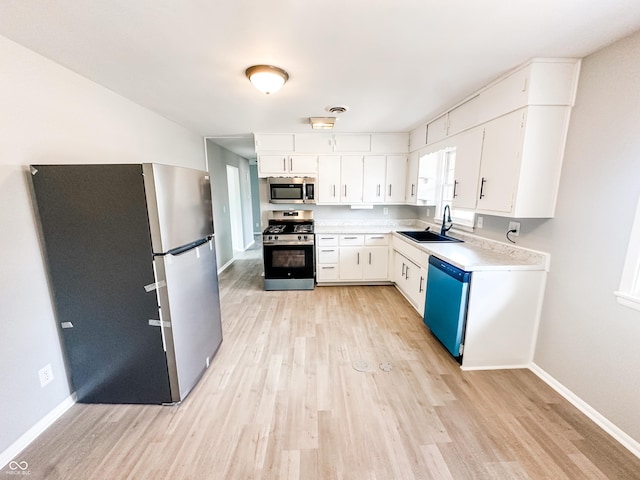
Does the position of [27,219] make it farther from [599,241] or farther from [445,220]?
[445,220]

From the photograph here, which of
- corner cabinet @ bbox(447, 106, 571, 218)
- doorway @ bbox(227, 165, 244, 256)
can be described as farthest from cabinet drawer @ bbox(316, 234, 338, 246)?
doorway @ bbox(227, 165, 244, 256)

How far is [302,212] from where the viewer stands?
14.4 feet

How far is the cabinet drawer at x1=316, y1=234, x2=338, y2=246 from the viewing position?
391 centimetres

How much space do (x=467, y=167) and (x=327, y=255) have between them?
2178mm

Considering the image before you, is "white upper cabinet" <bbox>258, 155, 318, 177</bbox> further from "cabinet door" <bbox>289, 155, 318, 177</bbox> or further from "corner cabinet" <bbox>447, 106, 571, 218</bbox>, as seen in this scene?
"corner cabinet" <bbox>447, 106, 571, 218</bbox>

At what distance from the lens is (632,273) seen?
1518 mm

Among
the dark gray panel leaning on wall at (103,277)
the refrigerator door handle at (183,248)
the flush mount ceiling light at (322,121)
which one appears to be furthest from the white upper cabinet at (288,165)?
the dark gray panel leaning on wall at (103,277)

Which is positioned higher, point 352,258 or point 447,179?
point 447,179

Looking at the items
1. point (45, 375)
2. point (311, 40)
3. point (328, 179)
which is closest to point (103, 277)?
point (45, 375)

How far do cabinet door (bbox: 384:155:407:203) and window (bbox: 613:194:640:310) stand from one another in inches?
110

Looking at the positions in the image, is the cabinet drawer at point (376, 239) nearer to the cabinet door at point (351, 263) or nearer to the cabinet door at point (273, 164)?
the cabinet door at point (351, 263)

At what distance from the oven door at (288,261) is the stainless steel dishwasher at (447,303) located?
178 cm

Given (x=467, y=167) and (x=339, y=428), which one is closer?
(x=339, y=428)

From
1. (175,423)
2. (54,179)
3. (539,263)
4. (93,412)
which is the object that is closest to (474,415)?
(539,263)
